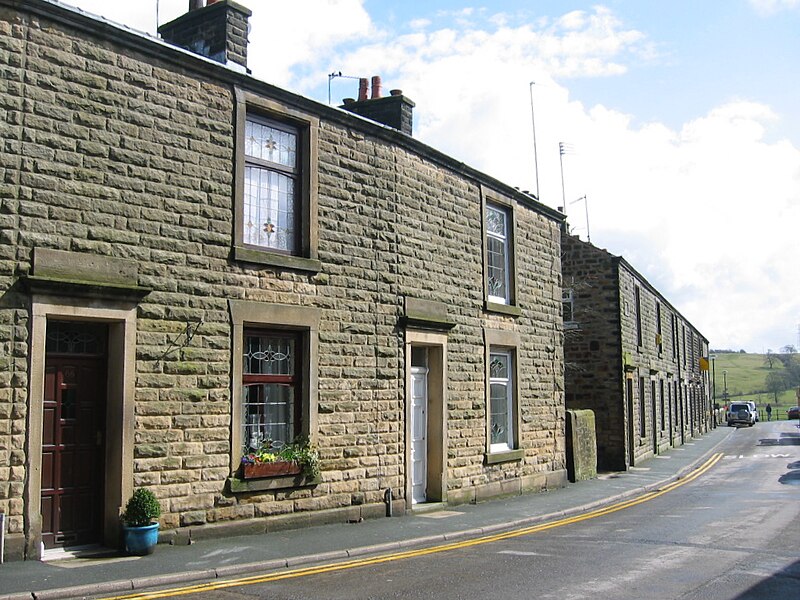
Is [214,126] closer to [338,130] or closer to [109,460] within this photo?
[338,130]

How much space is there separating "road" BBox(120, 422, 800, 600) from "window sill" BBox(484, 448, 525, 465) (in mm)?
2828

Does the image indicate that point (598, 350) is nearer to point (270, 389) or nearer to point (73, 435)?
point (270, 389)

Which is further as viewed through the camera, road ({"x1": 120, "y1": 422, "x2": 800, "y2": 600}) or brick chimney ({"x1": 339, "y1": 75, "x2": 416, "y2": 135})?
brick chimney ({"x1": 339, "y1": 75, "x2": 416, "y2": 135})

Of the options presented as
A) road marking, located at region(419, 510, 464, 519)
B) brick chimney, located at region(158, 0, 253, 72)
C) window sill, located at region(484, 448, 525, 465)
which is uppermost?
brick chimney, located at region(158, 0, 253, 72)

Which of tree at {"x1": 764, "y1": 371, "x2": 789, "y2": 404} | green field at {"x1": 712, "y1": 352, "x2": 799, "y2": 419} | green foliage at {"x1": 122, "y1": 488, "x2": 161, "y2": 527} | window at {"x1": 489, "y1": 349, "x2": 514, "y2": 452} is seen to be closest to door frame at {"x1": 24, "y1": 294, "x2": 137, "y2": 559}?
green foliage at {"x1": 122, "y1": 488, "x2": 161, "y2": 527}

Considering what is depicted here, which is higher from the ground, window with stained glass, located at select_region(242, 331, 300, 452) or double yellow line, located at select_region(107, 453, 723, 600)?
window with stained glass, located at select_region(242, 331, 300, 452)

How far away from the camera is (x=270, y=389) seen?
12344mm

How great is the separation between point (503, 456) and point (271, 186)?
7.83 meters

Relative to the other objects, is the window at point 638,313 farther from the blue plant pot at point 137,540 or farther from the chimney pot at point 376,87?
the blue plant pot at point 137,540

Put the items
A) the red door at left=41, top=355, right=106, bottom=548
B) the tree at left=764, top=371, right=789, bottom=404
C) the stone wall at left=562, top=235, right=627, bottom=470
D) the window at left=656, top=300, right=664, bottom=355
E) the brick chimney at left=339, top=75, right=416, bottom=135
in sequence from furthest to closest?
the tree at left=764, top=371, right=789, bottom=404 < the window at left=656, top=300, right=664, bottom=355 < the stone wall at left=562, top=235, right=627, bottom=470 < the brick chimney at left=339, top=75, right=416, bottom=135 < the red door at left=41, top=355, right=106, bottom=548

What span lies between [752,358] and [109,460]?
18261cm

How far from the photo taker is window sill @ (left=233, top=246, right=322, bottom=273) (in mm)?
11688

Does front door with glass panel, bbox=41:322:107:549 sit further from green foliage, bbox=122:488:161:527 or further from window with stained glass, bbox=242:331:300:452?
window with stained glass, bbox=242:331:300:452

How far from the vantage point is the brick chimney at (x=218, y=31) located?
1261 centimetres
